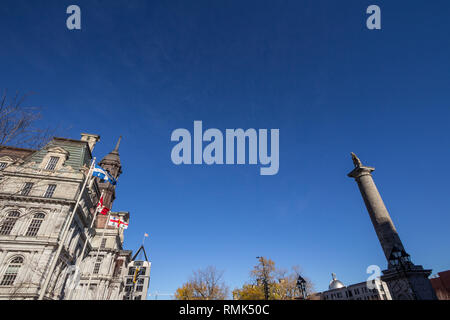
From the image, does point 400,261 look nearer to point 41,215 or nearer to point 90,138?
point 41,215

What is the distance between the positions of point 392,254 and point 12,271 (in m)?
34.6

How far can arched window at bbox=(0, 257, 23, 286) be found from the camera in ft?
71.5

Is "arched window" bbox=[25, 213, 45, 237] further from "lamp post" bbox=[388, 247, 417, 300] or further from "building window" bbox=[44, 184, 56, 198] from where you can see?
"lamp post" bbox=[388, 247, 417, 300]

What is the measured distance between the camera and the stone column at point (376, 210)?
22031mm

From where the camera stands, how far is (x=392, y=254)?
17.8m

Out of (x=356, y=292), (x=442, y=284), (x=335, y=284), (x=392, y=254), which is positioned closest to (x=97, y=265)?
(x=392, y=254)

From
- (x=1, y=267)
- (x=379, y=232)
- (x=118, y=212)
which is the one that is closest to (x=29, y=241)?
(x=1, y=267)

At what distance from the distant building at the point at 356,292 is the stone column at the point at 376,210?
5377 centimetres

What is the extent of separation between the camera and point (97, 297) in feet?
116

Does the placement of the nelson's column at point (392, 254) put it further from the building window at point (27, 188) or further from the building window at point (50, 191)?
the building window at point (27, 188)

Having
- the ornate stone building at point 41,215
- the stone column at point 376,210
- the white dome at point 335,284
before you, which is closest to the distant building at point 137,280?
the ornate stone building at point 41,215

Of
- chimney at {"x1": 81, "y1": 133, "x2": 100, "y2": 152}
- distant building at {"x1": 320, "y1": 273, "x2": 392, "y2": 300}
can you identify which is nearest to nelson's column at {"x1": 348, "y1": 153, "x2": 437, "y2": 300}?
chimney at {"x1": 81, "y1": 133, "x2": 100, "y2": 152}
